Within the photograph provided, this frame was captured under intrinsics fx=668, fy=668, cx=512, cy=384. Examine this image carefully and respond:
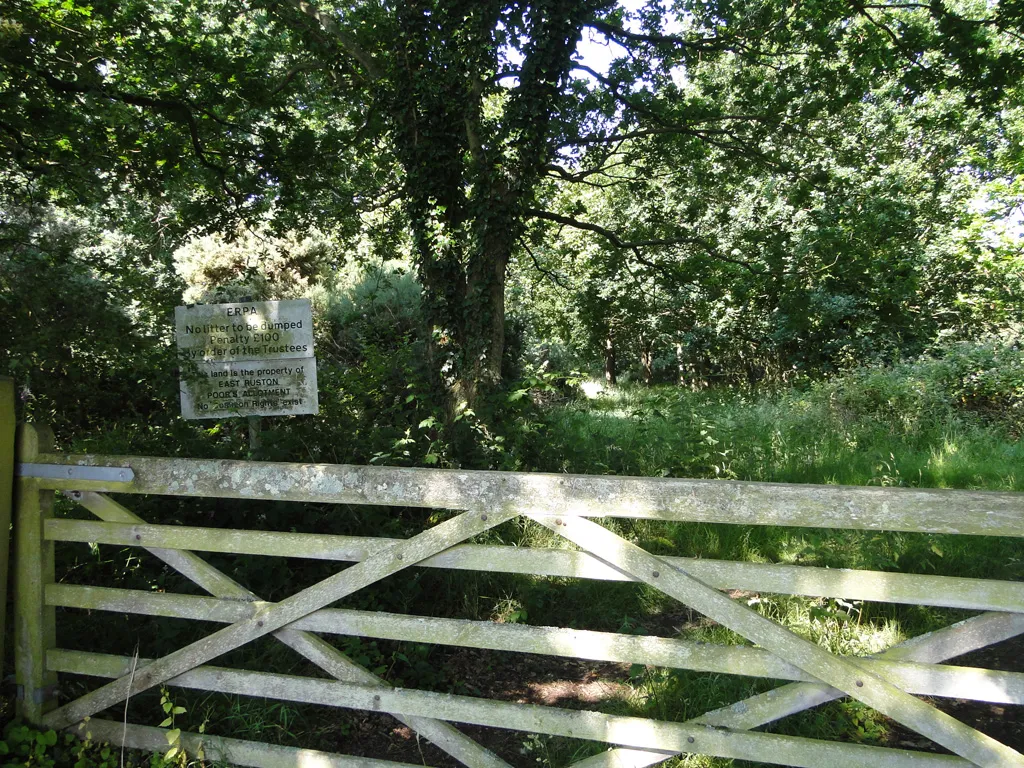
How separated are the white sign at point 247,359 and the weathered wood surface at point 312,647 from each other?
193 cm

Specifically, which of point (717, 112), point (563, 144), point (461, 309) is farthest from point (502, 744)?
point (717, 112)

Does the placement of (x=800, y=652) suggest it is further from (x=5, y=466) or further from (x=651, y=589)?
(x=5, y=466)

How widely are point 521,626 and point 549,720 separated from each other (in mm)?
347

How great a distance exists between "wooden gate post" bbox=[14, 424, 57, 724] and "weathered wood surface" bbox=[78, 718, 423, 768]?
0.77ft

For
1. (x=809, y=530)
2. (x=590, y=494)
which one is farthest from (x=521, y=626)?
(x=809, y=530)

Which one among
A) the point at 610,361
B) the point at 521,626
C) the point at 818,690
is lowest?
the point at 818,690

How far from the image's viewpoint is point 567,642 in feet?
8.08

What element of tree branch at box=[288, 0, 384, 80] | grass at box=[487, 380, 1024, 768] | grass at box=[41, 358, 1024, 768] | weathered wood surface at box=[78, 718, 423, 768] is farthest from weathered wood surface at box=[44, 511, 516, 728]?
tree branch at box=[288, 0, 384, 80]

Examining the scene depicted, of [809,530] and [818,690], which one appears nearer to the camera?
[818,690]

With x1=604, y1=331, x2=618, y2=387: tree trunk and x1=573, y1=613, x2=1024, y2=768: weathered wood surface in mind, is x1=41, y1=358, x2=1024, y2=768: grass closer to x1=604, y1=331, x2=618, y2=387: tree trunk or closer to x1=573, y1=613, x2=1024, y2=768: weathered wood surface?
x1=573, y1=613, x2=1024, y2=768: weathered wood surface

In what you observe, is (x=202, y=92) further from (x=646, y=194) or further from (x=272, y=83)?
(x=646, y=194)

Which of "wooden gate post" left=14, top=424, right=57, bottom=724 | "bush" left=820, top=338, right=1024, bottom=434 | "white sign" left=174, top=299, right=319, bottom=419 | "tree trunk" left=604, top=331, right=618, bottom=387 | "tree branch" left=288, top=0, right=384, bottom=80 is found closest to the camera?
"wooden gate post" left=14, top=424, right=57, bottom=724

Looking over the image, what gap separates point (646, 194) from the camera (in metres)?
9.01

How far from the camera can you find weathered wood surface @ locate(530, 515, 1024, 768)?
2154 millimetres
